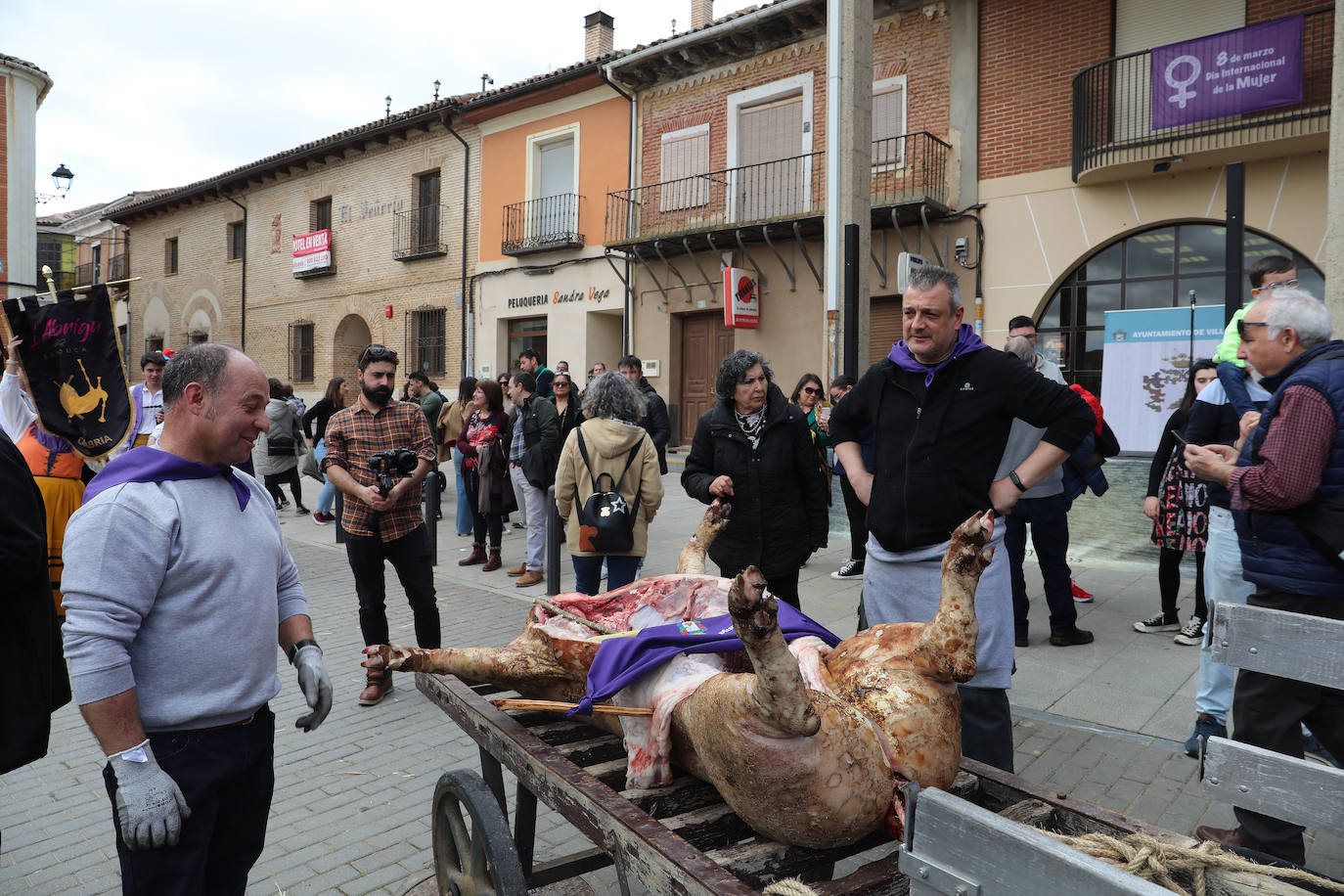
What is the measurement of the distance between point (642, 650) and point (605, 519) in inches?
119

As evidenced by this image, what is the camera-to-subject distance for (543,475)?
763 centimetres

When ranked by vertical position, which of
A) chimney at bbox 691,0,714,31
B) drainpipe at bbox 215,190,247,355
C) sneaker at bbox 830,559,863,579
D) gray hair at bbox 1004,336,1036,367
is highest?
chimney at bbox 691,0,714,31

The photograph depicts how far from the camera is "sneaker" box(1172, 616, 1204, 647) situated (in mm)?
5422

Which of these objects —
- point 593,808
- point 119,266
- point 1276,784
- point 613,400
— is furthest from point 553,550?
point 119,266

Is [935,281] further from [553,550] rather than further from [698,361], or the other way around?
[698,361]

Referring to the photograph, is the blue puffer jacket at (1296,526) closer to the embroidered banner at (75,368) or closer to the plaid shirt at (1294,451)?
the plaid shirt at (1294,451)

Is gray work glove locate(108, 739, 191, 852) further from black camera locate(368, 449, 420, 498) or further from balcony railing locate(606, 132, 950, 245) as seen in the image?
balcony railing locate(606, 132, 950, 245)

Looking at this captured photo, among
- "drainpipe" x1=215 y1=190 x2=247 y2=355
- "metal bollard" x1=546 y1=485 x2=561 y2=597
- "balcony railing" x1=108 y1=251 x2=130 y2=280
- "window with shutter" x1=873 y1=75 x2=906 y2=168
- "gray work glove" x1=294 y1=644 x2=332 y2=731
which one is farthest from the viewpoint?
"balcony railing" x1=108 y1=251 x2=130 y2=280

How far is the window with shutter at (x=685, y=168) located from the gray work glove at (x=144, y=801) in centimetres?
1516

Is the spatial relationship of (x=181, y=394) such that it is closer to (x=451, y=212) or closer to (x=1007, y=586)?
(x=1007, y=586)

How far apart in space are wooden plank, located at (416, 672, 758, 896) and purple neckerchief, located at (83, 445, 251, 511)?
112 centimetres

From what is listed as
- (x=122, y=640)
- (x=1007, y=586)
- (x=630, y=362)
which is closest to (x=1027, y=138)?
(x=630, y=362)

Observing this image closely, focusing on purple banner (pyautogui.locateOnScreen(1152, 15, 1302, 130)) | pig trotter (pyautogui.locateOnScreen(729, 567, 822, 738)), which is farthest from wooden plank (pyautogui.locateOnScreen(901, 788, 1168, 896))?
purple banner (pyautogui.locateOnScreen(1152, 15, 1302, 130))

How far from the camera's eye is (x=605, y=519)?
5590mm
